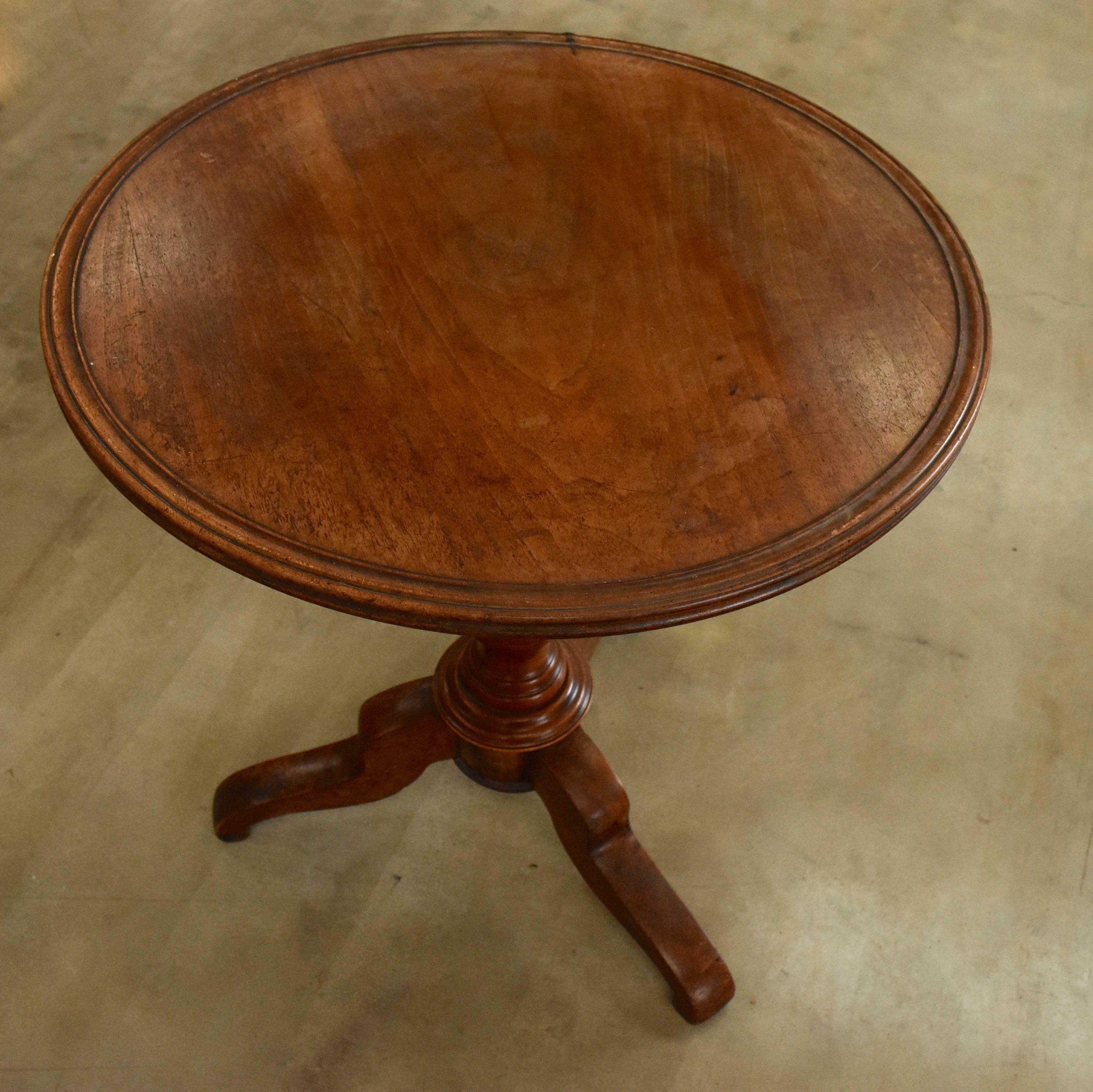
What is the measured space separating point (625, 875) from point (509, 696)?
0.25 meters

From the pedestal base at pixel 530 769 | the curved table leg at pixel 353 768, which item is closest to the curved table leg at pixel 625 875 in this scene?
the pedestal base at pixel 530 769

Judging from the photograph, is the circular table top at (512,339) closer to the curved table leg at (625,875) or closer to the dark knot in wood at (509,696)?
the dark knot in wood at (509,696)

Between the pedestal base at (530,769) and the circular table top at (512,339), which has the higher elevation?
the circular table top at (512,339)

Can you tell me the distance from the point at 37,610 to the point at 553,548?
1.09 metres

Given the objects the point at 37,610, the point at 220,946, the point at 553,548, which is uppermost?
the point at 553,548

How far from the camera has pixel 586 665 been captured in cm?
131

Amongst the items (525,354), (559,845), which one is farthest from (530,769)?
(525,354)

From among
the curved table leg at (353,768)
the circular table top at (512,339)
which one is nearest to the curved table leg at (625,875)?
the curved table leg at (353,768)

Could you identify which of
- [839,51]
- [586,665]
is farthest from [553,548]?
[839,51]

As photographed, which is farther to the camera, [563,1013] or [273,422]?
[563,1013]

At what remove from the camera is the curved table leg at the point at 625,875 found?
4.04ft

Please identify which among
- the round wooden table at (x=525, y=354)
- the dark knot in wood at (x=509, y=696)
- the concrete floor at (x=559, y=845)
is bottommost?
the concrete floor at (x=559, y=845)

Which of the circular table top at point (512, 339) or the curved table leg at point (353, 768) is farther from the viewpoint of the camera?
the curved table leg at point (353, 768)

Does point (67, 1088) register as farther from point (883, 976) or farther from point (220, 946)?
point (883, 976)
